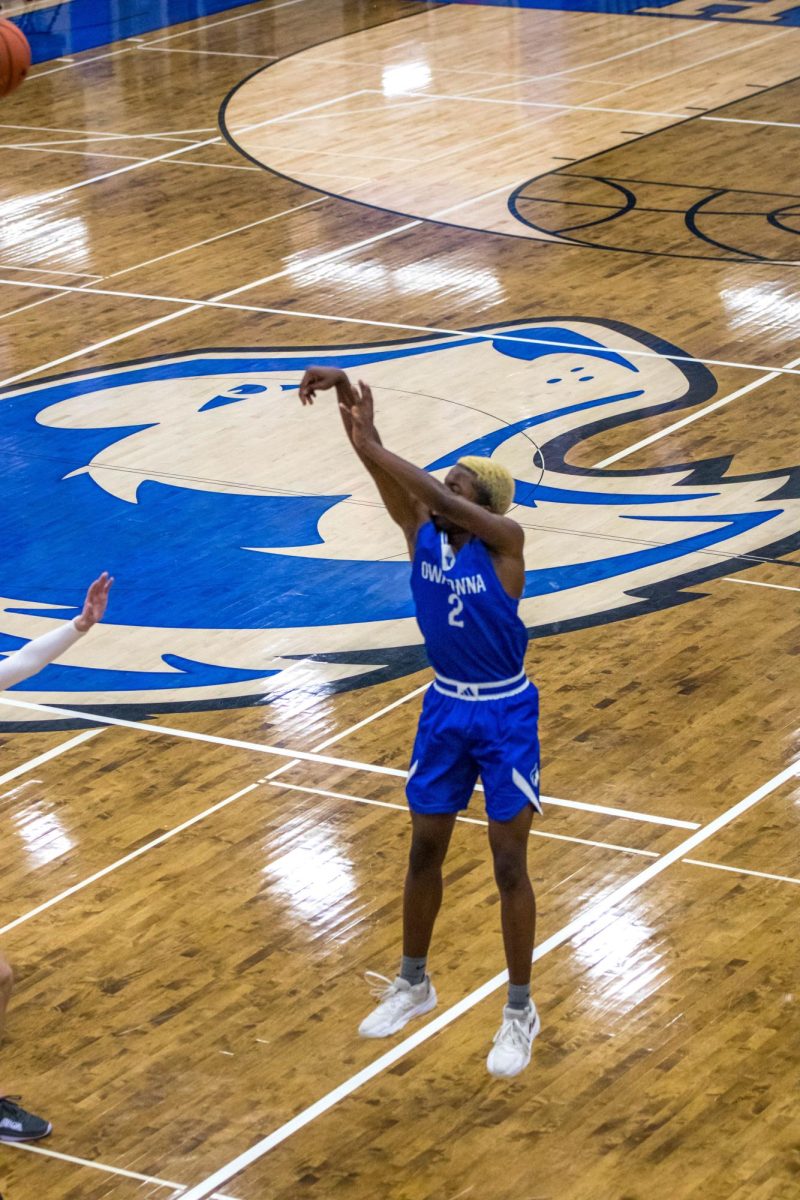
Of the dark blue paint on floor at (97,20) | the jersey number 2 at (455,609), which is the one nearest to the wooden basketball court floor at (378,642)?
the jersey number 2 at (455,609)

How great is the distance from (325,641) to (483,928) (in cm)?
308

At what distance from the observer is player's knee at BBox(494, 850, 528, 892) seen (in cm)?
629

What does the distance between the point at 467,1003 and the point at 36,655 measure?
6.76 feet

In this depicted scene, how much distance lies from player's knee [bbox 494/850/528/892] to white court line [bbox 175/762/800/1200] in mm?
973

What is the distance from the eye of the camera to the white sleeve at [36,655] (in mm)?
6277

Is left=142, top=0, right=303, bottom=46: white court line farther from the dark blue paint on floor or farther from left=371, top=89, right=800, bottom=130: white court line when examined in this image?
left=371, top=89, right=800, bottom=130: white court line

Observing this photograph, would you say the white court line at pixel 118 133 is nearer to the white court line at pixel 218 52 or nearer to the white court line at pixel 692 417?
the white court line at pixel 218 52

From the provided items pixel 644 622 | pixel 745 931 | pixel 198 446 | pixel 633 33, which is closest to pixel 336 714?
pixel 644 622

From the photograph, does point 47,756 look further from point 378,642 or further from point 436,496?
point 436,496

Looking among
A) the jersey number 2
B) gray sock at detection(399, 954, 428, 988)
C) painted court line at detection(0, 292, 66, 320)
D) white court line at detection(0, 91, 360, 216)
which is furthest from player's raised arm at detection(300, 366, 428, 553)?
white court line at detection(0, 91, 360, 216)

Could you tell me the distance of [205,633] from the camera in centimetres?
1069

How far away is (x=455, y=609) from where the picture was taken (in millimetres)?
6191

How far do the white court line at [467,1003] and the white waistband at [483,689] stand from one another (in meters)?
1.41

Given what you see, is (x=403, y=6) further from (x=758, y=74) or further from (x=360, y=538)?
(x=360, y=538)
